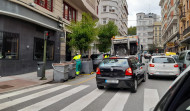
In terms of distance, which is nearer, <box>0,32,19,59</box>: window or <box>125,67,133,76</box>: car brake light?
<box>125,67,133,76</box>: car brake light

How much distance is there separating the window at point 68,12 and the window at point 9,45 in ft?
28.0

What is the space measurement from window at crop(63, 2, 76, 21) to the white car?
12958 mm

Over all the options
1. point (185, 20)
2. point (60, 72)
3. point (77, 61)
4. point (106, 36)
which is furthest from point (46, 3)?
point (185, 20)

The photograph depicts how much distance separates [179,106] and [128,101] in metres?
4.37

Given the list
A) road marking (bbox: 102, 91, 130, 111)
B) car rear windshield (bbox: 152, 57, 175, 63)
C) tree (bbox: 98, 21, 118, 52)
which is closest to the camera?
road marking (bbox: 102, 91, 130, 111)

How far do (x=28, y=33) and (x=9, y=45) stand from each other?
220 centimetres

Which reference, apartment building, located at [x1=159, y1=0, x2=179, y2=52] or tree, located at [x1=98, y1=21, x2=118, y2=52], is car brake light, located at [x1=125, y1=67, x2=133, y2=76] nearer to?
tree, located at [x1=98, y1=21, x2=118, y2=52]

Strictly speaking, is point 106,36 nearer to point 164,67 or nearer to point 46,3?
point 46,3

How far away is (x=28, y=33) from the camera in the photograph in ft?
44.4

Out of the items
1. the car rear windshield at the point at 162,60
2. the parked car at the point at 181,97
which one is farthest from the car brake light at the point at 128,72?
the parked car at the point at 181,97

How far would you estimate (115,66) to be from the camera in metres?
6.99

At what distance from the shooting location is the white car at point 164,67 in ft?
32.2

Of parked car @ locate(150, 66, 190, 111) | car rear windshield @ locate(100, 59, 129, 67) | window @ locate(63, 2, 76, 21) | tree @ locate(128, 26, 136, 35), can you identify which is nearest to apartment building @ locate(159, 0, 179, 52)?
window @ locate(63, 2, 76, 21)

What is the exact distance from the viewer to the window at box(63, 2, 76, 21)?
64.3 feet
